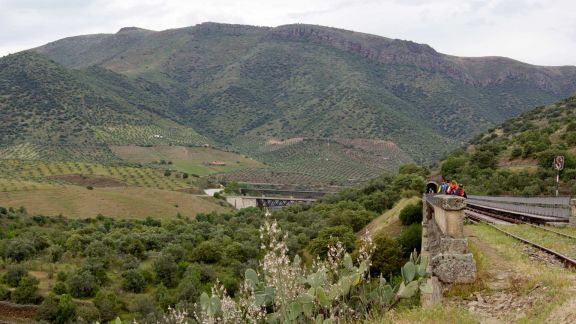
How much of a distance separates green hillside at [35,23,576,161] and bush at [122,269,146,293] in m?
85.8

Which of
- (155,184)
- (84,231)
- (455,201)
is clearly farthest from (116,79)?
(455,201)

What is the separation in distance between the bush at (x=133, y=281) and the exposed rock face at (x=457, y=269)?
80.7 feet

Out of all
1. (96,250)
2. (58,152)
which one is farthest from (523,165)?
(58,152)

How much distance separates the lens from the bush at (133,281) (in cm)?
3031

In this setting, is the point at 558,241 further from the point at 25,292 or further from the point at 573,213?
the point at 25,292

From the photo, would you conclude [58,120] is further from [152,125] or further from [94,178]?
[94,178]

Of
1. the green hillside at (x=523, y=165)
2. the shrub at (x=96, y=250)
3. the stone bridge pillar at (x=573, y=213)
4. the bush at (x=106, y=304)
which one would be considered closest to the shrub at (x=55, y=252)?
the shrub at (x=96, y=250)

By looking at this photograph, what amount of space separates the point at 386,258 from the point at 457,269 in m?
12.9

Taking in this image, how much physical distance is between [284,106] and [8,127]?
7399 cm

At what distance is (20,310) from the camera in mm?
26703

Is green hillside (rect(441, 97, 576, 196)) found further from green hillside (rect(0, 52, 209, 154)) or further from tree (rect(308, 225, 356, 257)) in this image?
green hillside (rect(0, 52, 209, 154))

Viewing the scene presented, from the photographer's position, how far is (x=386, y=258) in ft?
71.8

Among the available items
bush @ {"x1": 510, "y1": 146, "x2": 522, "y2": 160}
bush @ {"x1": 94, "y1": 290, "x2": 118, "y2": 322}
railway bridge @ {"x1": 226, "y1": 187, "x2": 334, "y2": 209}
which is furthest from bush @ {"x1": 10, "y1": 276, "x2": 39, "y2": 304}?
railway bridge @ {"x1": 226, "y1": 187, "x2": 334, "y2": 209}

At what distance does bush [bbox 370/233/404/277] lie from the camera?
21.6 meters
